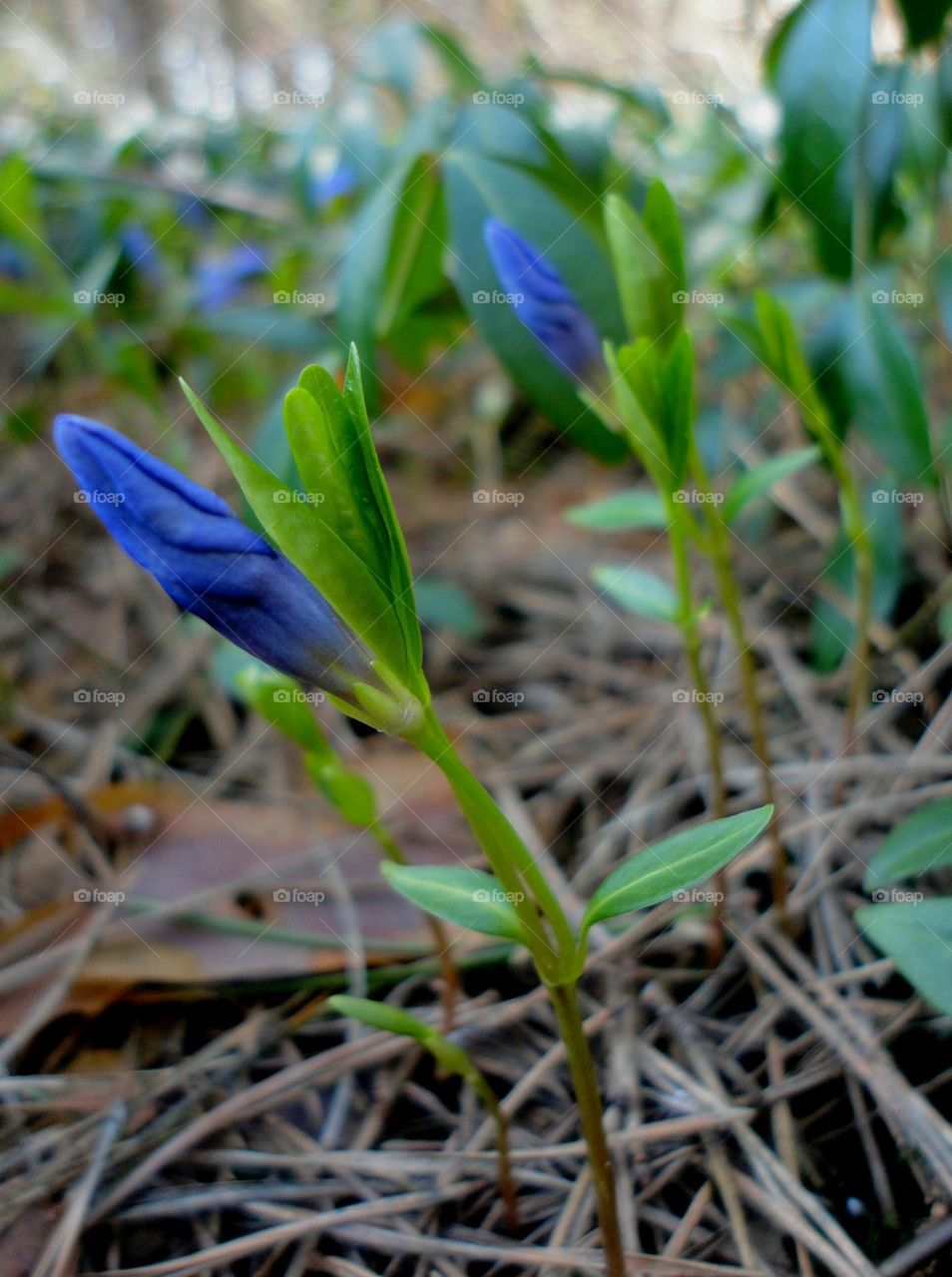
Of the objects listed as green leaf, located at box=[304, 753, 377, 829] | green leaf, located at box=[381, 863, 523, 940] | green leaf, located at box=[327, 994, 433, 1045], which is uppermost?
green leaf, located at box=[304, 753, 377, 829]

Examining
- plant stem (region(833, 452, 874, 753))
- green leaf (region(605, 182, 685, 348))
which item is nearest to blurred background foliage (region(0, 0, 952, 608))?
plant stem (region(833, 452, 874, 753))

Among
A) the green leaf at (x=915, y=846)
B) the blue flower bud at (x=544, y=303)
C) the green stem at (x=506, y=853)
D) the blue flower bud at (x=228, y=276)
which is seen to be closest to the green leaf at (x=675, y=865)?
the green stem at (x=506, y=853)

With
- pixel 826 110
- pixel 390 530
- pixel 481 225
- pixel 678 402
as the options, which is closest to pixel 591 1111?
pixel 390 530

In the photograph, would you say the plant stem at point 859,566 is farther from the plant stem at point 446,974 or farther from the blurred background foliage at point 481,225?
the plant stem at point 446,974

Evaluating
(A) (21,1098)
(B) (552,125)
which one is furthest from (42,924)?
(B) (552,125)

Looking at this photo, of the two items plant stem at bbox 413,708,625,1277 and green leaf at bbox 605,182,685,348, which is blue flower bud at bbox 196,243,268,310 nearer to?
green leaf at bbox 605,182,685,348
